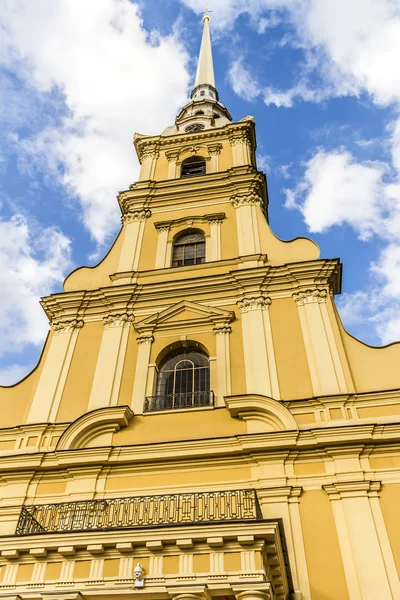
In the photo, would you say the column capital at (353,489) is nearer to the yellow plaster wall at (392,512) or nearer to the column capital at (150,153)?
the yellow plaster wall at (392,512)

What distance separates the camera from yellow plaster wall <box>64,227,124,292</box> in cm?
1889

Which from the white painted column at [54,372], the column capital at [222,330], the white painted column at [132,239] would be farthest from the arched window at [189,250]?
the white painted column at [54,372]

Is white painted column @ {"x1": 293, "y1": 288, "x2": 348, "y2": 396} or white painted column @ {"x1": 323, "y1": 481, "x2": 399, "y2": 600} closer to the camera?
white painted column @ {"x1": 323, "y1": 481, "x2": 399, "y2": 600}

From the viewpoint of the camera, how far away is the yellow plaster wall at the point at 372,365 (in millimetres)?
13969

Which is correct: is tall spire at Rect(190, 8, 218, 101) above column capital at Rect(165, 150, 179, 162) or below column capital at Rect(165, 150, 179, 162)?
above

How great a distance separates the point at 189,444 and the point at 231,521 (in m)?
3.93

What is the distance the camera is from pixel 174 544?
927 cm

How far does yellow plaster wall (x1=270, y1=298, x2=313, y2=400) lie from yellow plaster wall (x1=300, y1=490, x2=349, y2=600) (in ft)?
9.38

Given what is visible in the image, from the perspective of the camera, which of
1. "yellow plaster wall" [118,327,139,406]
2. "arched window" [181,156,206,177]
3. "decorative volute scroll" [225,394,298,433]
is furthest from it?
"arched window" [181,156,206,177]

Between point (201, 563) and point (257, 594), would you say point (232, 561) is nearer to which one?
point (201, 563)

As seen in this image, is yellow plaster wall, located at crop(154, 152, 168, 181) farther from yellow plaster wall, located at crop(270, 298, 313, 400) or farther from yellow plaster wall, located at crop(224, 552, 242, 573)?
yellow plaster wall, located at crop(224, 552, 242, 573)

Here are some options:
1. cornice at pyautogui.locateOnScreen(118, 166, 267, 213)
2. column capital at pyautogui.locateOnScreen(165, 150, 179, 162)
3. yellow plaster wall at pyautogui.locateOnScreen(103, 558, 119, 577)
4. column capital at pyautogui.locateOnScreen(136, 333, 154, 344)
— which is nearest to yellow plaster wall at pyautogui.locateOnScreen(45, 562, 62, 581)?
yellow plaster wall at pyautogui.locateOnScreen(103, 558, 119, 577)

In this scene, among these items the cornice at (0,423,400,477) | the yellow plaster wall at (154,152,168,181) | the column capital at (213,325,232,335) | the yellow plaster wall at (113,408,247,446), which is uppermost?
the yellow plaster wall at (154,152,168,181)

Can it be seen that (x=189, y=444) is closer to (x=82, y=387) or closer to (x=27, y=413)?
(x=82, y=387)
